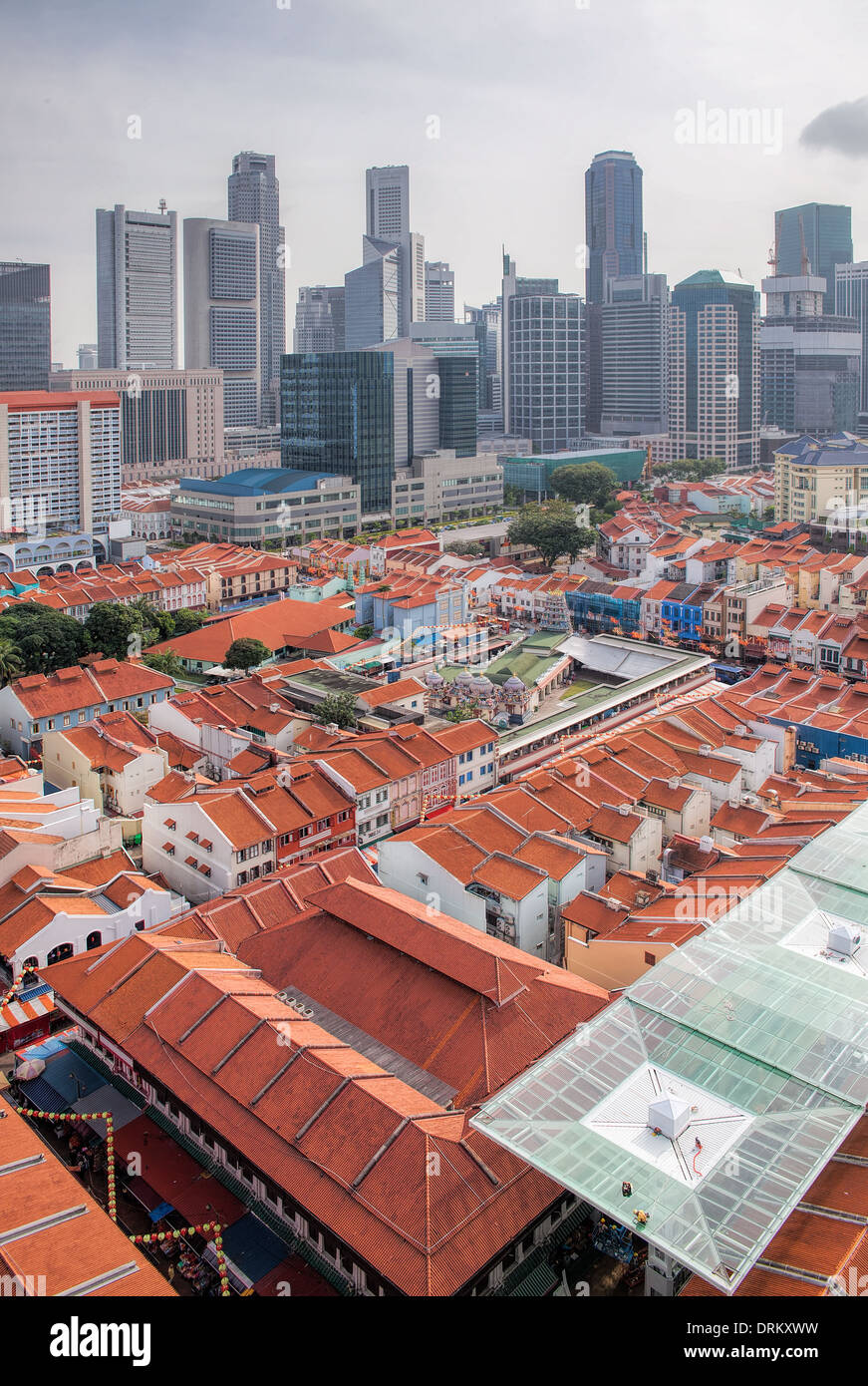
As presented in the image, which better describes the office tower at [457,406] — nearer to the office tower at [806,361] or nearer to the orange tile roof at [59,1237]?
the office tower at [806,361]

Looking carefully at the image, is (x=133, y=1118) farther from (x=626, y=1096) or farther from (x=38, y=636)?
(x=38, y=636)

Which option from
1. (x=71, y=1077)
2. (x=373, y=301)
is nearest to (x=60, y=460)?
(x=71, y=1077)

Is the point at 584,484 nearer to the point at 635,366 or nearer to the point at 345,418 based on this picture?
the point at 345,418

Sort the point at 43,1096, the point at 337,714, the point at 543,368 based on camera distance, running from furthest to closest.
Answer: the point at 543,368 < the point at 337,714 < the point at 43,1096

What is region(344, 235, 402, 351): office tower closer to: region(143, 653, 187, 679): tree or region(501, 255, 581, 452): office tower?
region(501, 255, 581, 452): office tower

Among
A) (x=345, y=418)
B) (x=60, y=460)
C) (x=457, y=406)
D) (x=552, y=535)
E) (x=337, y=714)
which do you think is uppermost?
(x=457, y=406)

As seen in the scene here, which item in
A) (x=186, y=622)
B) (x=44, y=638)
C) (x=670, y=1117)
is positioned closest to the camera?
(x=670, y=1117)

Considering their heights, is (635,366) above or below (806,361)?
above
